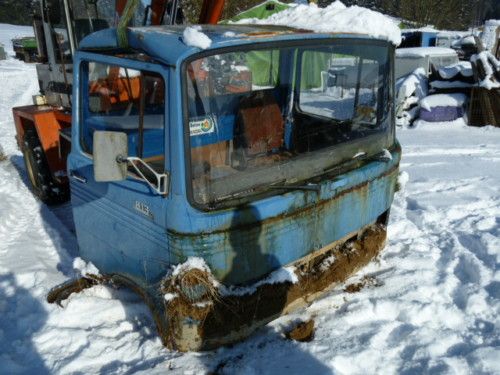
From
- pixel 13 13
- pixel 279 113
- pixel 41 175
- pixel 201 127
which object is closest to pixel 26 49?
pixel 41 175

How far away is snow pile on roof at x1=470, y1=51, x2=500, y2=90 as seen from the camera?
9.37 meters

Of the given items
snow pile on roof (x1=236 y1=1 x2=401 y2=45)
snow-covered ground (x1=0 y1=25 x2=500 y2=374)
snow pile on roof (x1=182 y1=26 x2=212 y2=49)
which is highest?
snow pile on roof (x1=236 y1=1 x2=401 y2=45)

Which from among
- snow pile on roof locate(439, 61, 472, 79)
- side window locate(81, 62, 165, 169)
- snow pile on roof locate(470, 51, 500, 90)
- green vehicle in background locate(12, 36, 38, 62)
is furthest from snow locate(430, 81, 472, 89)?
green vehicle in background locate(12, 36, 38, 62)

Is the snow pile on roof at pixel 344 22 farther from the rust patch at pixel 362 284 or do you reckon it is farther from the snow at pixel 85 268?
the snow at pixel 85 268

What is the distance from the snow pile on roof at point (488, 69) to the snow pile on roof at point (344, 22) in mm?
7388

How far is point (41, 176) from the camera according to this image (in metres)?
5.67

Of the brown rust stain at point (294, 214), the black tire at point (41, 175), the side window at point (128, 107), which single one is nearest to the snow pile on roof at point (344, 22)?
the brown rust stain at point (294, 214)

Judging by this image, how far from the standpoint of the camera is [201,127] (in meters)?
2.38

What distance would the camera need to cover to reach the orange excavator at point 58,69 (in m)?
5.11

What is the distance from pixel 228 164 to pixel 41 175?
4071mm

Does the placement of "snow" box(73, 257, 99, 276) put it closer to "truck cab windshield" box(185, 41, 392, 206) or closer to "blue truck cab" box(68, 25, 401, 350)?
"blue truck cab" box(68, 25, 401, 350)

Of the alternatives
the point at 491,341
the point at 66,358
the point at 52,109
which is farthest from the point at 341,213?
the point at 52,109

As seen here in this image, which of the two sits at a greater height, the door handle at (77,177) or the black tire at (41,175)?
the door handle at (77,177)

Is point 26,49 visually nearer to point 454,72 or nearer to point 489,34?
point 489,34
